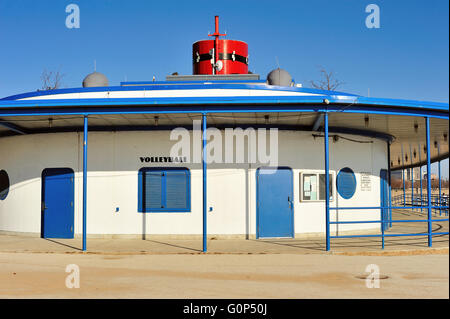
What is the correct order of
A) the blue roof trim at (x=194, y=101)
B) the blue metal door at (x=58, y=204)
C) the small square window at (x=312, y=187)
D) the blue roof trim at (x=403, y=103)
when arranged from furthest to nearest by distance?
the blue metal door at (x=58, y=204)
the small square window at (x=312, y=187)
the blue roof trim at (x=403, y=103)
the blue roof trim at (x=194, y=101)

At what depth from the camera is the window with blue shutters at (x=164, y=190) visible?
519 inches

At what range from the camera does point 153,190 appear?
13.2 m

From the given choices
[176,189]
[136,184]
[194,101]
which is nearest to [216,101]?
[194,101]

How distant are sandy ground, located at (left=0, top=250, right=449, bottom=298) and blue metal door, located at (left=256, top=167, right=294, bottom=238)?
277 cm

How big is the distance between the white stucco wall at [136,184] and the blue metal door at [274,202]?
21 centimetres

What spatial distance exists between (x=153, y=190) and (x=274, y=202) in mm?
3608

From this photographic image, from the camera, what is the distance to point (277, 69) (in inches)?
619

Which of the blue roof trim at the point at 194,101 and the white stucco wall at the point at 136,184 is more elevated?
the blue roof trim at the point at 194,101

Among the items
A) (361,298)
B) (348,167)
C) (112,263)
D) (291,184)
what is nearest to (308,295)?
(361,298)

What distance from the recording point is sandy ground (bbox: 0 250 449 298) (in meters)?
7.02

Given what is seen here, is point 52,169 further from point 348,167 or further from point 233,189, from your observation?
point 348,167

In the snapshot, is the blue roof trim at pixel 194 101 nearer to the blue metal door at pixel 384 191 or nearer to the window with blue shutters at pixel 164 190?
the window with blue shutters at pixel 164 190

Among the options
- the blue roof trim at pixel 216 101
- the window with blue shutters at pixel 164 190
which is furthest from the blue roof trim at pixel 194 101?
the window with blue shutters at pixel 164 190

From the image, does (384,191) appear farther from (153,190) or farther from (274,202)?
(153,190)
